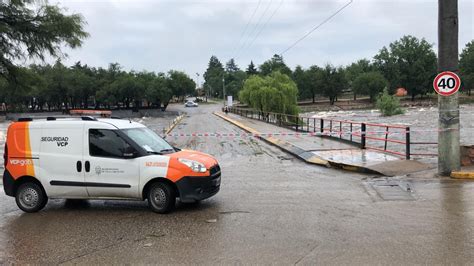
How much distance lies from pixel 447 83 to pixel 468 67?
139866 mm

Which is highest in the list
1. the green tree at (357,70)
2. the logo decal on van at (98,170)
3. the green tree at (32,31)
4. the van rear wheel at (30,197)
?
the green tree at (357,70)

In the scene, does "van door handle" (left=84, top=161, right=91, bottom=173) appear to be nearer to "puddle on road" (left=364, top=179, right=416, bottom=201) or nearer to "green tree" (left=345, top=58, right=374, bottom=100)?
"puddle on road" (left=364, top=179, right=416, bottom=201)

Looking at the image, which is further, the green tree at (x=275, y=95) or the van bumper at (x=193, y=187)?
the green tree at (x=275, y=95)

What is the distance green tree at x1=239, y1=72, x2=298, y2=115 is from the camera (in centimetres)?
5344

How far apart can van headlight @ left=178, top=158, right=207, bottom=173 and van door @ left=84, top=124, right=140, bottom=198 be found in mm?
839

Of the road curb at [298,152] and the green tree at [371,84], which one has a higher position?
the green tree at [371,84]

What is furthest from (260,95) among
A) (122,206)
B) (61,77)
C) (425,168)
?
(61,77)

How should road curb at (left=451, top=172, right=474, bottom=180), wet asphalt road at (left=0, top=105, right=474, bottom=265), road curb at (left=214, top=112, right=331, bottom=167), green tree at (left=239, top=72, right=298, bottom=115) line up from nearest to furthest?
wet asphalt road at (left=0, top=105, right=474, bottom=265) → road curb at (left=451, top=172, right=474, bottom=180) → road curb at (left=214, top=112, right=331, bottom=167) → green tree at (left=239, top=72, right=298, bottom=115)

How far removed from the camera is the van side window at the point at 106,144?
816 centimetres

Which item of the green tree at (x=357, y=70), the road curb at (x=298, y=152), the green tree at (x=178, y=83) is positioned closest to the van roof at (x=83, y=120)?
the road curb at (x=298, y=152)

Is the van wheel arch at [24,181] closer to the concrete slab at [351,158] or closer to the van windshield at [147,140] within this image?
the van windshield at [147,140]

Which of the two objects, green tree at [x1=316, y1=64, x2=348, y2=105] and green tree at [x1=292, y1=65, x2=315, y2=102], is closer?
green tree at [x1=316, y1=64, x2=348, y2=105]

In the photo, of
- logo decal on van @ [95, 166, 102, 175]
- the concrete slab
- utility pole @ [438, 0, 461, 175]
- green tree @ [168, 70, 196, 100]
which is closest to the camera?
logo decal on van @ [95, 166, 102, 175]

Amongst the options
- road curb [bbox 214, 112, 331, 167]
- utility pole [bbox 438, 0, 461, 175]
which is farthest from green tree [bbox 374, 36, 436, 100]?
utility pole [bbox 438, 0, 461, 175]
